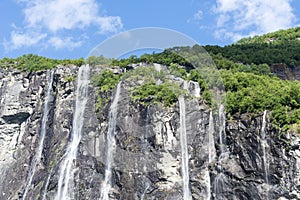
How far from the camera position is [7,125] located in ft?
140

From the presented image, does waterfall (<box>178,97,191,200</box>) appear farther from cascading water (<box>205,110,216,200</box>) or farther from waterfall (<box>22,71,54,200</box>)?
waterfall (<box>22,71,54,200</box>)

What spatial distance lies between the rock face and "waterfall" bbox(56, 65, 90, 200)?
0.20 meters

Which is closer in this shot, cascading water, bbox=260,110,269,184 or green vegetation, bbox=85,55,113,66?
cascading water, bbox=260,110,269,184

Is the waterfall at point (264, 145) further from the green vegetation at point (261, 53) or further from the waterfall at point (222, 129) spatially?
the green vegetation at point (261, 53)

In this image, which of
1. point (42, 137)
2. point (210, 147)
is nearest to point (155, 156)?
point (210, 147)

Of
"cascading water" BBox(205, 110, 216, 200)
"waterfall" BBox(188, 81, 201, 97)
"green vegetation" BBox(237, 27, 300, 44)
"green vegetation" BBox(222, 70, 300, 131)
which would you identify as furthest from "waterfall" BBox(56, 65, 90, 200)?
"green vegetation" BBox(237, 27, 300, 44)

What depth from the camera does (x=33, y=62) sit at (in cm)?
4581

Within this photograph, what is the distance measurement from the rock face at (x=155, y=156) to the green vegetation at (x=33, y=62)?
452 centimetres

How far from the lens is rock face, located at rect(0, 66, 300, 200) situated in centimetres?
2975

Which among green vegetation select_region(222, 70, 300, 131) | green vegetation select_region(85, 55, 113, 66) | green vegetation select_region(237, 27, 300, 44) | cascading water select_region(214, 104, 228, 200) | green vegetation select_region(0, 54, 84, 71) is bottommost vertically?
cascading water select_region(214, 104, 228, 200)

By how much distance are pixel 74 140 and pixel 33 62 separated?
11.7 metres

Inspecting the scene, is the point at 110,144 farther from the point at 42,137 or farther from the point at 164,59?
the point at 164,59

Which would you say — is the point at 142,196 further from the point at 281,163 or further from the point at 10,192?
the point at 10,192

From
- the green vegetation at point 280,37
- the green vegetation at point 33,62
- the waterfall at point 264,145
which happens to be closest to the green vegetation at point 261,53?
the green vegetation at point 280,37
